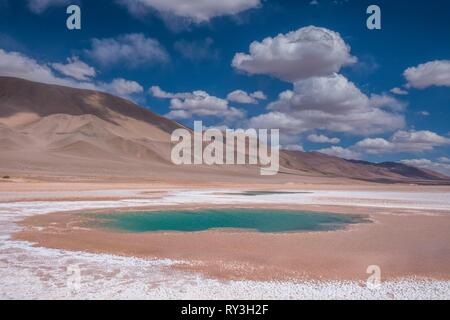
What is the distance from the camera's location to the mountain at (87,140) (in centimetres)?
7288

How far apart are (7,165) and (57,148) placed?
27064mm

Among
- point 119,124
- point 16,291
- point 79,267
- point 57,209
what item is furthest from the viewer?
point 119,124

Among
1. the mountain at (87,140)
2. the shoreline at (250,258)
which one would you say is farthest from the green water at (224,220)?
the mountain at (87,140)

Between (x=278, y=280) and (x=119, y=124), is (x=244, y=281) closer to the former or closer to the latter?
(x=278, y=280)

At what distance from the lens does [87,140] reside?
10131 centimetres

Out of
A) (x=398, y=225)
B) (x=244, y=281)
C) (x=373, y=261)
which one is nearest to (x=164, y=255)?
(x=244, y=281)

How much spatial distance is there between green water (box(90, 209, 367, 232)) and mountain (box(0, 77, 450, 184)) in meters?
37.3

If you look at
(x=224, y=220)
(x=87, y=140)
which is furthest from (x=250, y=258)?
(x=87, y=140)

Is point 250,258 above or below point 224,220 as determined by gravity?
below

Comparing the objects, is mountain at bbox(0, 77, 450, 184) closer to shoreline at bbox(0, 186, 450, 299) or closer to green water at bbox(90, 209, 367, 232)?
green water at bbox(90, 209, 367, 232)

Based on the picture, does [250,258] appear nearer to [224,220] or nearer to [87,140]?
[224,220]

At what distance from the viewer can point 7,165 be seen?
6788cm

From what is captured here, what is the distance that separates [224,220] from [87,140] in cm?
8881

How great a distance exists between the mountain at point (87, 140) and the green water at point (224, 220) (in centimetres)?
3726
